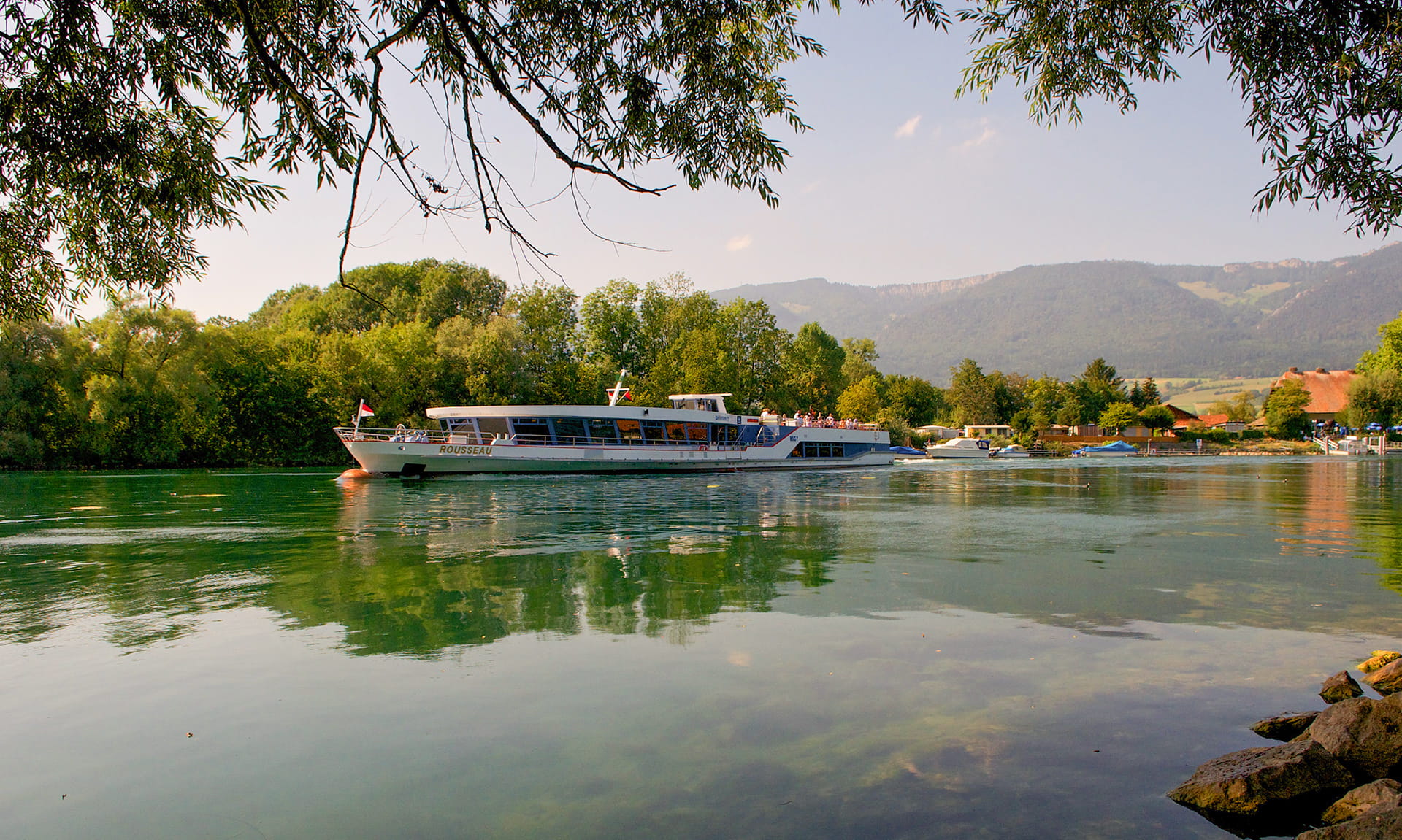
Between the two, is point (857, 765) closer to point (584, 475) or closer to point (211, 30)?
point (211, 30)

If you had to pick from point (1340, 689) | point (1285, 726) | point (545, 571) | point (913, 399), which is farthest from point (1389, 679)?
point (913, 399)

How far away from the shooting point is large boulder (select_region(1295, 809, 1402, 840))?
123 inches

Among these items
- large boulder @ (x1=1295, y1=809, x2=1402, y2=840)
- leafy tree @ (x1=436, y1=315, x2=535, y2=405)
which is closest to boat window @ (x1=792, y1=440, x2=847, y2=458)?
leafy tree @ (x1=436, y1=315, x2=535, y2=405)

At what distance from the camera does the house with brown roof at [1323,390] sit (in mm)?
112688

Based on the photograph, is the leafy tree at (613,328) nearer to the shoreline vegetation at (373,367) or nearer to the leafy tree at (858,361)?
the shoreline vegetation at (373,367)

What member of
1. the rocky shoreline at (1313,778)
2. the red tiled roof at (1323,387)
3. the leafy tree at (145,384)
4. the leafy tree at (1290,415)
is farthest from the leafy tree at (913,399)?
the rocky shoreline at (1313,778)

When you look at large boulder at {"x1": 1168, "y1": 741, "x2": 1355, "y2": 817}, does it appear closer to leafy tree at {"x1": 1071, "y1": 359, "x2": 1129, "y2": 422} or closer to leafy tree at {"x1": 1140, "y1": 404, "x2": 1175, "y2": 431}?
leafy tree at {"x1": 1140, "y1": 404, "x2": 1175, "y2": 431}

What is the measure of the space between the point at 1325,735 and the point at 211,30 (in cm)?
924

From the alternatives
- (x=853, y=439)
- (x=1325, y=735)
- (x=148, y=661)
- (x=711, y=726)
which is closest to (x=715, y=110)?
(x=711, y=726)

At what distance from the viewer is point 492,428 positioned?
38.3m

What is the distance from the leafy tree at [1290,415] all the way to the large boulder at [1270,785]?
117m

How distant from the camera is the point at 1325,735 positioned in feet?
14.6

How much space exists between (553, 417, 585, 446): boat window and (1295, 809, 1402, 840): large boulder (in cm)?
3675

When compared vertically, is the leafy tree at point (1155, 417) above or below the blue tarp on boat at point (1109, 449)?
above
